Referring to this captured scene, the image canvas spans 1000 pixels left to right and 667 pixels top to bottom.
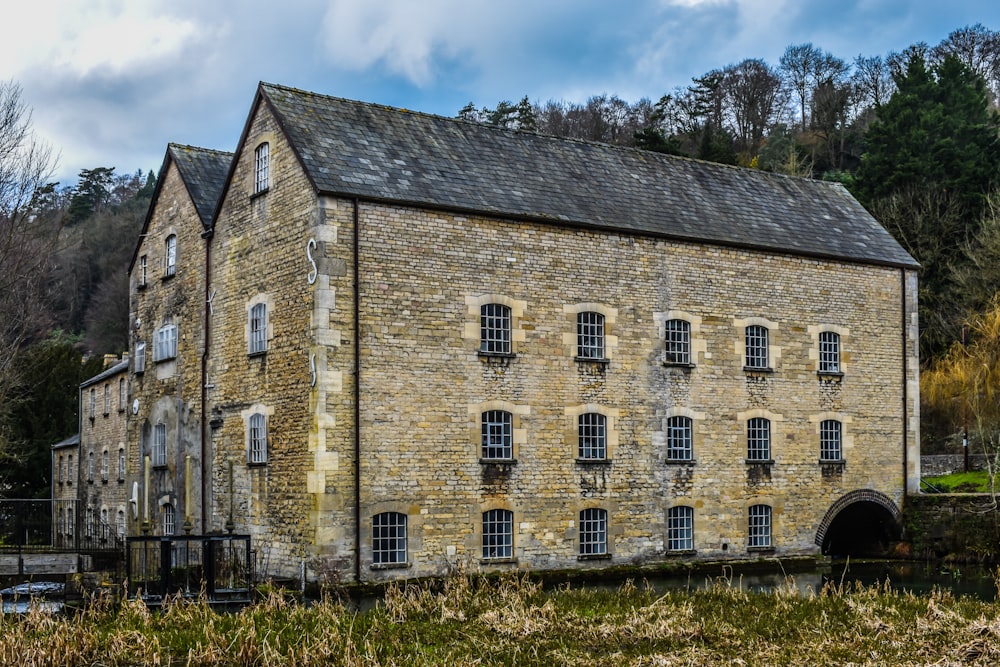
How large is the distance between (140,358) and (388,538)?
10.9 metres

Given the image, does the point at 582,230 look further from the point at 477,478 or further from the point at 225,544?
the point at 225,544

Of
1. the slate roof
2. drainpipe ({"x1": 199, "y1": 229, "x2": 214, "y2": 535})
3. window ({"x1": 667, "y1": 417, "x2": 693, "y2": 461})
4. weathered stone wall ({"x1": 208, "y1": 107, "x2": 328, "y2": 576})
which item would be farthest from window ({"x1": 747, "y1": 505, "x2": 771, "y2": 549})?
the slate roof

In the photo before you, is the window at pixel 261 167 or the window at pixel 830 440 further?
the window at pixel 830 440

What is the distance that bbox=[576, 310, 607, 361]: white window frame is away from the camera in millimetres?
25562

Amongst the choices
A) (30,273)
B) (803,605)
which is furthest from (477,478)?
(30,273)

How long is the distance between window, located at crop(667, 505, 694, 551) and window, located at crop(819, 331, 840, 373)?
217 inches

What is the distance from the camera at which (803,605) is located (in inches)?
706

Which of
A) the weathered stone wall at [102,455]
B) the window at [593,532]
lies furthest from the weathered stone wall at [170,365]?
the window at [593,532]

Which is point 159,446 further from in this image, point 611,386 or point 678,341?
point 678,341

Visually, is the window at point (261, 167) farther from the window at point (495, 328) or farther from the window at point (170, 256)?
the window at point (495, 328)

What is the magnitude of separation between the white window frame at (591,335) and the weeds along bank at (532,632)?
25.8 feet

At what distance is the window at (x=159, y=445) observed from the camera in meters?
28.3

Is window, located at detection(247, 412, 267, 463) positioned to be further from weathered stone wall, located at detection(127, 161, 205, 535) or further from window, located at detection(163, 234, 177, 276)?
window, located at detection(163, 234, 177, 276)

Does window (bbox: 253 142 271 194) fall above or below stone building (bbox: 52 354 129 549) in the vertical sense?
above
